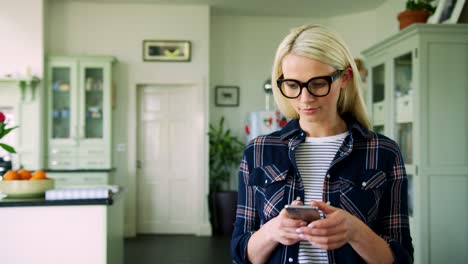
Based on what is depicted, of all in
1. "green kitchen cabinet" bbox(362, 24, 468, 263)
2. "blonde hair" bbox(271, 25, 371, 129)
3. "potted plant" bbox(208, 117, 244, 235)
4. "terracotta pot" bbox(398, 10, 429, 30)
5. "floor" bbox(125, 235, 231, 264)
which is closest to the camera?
"blonde hair" bbox(271, 25, 371, 129)

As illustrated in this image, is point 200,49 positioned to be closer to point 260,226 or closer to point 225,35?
point 225,35

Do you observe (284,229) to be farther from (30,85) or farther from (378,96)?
(30,85)

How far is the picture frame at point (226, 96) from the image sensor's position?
7172 millimetres

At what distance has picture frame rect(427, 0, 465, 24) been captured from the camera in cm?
397

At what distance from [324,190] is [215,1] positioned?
562 centimetres

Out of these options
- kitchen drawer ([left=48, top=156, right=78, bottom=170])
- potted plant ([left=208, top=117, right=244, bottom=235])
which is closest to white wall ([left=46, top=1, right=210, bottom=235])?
kitchen drawer ([left=48, top=156, right=78, bottom=170])

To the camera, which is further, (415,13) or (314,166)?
(415,13)

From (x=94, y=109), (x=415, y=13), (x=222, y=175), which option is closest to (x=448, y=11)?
(x=415, y=13)

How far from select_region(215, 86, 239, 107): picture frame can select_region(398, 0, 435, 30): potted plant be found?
318 centimetres

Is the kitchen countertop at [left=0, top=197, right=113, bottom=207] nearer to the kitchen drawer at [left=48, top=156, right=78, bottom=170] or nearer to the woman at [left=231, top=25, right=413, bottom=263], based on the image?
the woman at [left=231, top=25, right=413, bottom=263]

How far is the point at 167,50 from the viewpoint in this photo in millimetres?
6680

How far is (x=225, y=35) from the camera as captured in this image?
7215 millimetres

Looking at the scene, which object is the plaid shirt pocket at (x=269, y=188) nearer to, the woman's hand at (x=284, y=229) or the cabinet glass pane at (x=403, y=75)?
the woman's hand at (x=284, y=229)

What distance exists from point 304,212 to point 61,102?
231 inches
